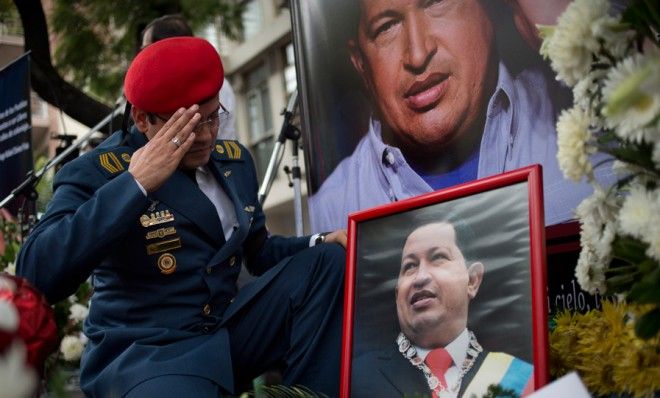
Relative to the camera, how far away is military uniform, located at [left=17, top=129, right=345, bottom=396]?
2.08 m

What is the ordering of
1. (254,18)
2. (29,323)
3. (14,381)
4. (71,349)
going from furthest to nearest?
(254,18), (71,349), (29,323), (14,381)

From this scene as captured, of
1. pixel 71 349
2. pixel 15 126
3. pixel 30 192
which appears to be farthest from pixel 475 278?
pixel 15 126

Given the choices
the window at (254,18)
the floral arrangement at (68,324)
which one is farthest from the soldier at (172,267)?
the window at (254,18)

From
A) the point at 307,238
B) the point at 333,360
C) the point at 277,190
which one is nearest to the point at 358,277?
the point at 333,360

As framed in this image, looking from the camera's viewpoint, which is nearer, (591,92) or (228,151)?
(591,92)

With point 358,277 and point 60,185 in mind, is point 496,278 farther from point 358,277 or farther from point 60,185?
point 60,185

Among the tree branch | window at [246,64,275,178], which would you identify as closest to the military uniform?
the tree branch

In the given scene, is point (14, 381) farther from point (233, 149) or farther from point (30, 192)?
point (30, 192)

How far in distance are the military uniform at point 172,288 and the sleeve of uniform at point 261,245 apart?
0.59ft

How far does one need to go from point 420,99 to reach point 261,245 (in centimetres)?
67

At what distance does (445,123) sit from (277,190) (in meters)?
14.6

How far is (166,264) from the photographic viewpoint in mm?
2234

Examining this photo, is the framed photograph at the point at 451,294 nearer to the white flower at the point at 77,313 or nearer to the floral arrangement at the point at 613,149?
the floral arrangement at the point at 613,149

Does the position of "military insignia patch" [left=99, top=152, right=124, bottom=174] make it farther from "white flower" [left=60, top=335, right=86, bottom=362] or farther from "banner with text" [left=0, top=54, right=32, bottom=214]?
"banner with text" [left=0, top=54, right=32, bottom=214]
